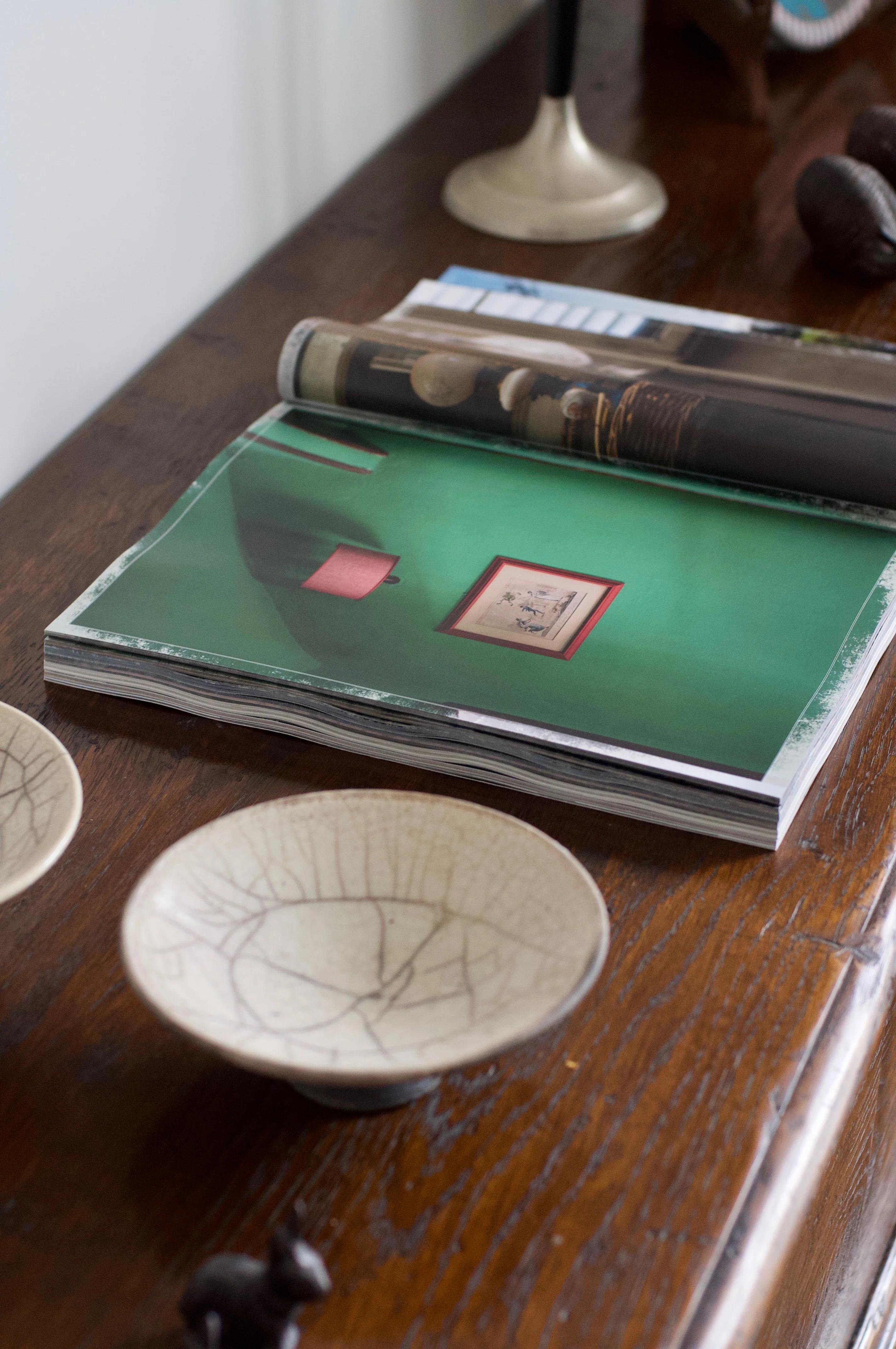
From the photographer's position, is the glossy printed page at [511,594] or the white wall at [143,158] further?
the white wall at [143,158]

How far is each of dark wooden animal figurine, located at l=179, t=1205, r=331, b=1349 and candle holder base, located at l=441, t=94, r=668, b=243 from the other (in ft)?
2.71

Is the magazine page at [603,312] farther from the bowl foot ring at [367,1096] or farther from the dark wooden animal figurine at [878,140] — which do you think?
the bowl foot ring at [367,1096]

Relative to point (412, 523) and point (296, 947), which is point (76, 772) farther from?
point (412, 523)

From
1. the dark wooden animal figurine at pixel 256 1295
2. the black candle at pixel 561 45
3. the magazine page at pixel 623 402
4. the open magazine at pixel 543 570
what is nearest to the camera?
the dark wooden animal figurine at pixel 256 1295

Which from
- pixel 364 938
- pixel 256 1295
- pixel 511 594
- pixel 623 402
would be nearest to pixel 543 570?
pixel 511 594

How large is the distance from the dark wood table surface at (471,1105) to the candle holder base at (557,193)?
432 millimetres

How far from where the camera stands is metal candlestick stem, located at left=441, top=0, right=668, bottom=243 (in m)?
1.02

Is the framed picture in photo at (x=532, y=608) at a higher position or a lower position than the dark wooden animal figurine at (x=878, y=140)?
lower

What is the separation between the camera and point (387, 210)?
1.07m

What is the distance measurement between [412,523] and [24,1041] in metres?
0.33

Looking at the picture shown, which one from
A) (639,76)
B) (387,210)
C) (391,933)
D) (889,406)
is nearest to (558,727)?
(391,933)

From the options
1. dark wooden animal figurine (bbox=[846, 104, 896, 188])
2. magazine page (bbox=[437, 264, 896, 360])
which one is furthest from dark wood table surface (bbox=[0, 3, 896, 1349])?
dark wooden animal figurine (bbox=[846, 104, 896, 188])

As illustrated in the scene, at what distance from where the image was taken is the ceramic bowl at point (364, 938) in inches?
15.5

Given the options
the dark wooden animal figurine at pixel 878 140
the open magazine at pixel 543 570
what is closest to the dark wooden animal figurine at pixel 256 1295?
the open magazine at pixel 543 570
